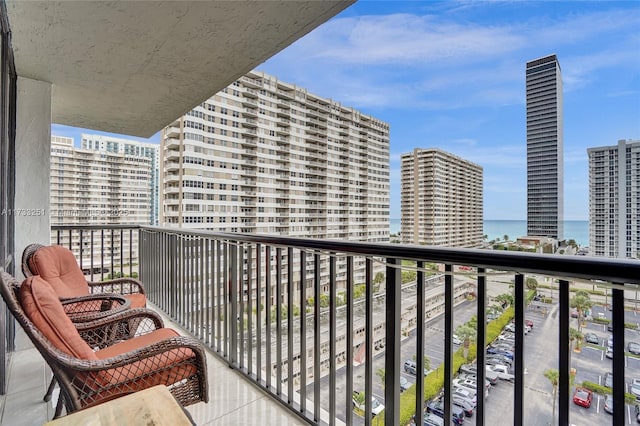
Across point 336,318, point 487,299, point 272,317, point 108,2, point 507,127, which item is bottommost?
point 272,317

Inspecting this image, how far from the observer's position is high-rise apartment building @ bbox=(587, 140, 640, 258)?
9.45 feet

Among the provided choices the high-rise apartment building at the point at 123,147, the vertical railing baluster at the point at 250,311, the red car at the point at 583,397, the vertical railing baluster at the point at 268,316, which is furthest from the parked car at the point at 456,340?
the high-rise apartment building at the point at 123,147

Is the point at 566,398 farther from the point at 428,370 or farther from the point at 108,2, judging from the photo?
the point at 108,2

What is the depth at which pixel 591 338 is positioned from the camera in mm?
1024

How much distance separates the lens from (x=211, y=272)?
113 inches

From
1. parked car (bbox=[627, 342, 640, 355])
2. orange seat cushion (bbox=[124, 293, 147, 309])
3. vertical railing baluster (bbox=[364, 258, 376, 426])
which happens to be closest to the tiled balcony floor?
vertical railing baluster (bbox=[364, 258, 376, 426])

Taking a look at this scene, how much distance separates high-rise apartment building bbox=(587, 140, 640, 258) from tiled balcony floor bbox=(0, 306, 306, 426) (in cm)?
270

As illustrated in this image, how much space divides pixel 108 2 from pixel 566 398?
9.29ft

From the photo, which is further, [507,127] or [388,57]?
[388,57]

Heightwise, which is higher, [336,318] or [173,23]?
[173,23]

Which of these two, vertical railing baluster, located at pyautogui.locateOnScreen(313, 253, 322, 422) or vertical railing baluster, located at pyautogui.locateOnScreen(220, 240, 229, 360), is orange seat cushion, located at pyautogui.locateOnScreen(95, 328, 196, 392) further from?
vertical railing baluster, located at pyautogui.locateOnScreen(220, 240, 229, 360)

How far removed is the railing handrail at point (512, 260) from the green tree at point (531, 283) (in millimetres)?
95

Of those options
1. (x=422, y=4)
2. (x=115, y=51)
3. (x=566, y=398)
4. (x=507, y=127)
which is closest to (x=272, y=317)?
(x=566, y=398)

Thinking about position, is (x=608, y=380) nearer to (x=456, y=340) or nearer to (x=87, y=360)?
(x=456, y=340)
